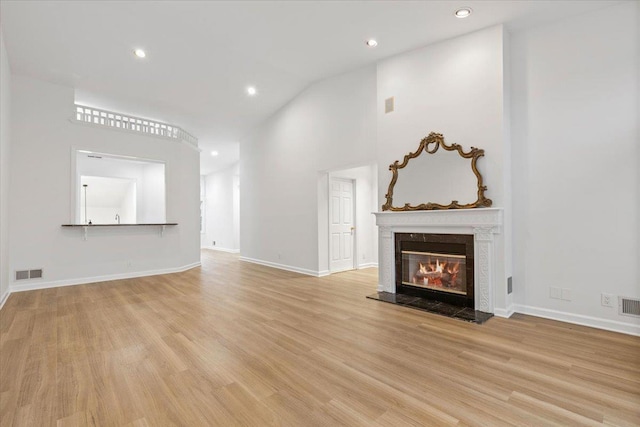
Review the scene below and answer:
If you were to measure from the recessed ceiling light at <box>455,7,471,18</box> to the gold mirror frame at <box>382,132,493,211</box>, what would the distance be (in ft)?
4.34

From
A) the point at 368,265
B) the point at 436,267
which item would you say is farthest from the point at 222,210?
the point at 436,267

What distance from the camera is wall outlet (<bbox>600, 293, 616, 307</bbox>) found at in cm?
311

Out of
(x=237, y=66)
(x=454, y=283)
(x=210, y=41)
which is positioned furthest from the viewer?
(x=237, y=66)

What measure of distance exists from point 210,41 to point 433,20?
9.97 ft

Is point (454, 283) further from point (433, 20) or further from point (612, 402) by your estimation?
point (433, 20)

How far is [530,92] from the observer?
360 cm

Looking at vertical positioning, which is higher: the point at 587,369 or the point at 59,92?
the point at 59,92

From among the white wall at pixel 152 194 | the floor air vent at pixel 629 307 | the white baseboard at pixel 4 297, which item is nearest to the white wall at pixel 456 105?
the floor air vent at pixel 629 307

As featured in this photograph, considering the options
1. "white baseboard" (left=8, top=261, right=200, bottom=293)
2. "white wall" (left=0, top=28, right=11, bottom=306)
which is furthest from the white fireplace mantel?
"white wall" (left=0, top=28, right=11, bottom=306)

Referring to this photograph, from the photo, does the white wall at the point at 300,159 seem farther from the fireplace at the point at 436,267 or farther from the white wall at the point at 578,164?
the white wall at the point at 578,164

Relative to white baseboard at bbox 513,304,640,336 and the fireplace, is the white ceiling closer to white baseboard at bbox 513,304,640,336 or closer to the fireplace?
the fireplace

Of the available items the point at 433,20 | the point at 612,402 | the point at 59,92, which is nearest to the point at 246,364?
the point at 612,402

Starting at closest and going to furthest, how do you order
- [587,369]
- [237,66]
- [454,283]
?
[587,369] < [454,283] < [237,66]

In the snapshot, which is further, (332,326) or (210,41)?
(210,41)
